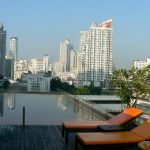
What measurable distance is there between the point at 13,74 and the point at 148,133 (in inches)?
3762

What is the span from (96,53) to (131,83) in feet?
212

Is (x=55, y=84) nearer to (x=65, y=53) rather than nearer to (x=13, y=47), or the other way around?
(x=65, y=53)

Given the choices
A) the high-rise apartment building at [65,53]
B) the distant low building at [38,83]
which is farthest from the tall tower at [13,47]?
the distant low building at [38,83]

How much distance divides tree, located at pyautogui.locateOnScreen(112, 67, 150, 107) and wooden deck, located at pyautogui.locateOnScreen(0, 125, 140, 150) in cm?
252

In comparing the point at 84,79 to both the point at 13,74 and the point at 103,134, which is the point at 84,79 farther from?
the point at 103,134

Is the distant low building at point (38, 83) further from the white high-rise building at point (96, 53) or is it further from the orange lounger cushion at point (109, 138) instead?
the orange lounger cushion at point (109, 138)

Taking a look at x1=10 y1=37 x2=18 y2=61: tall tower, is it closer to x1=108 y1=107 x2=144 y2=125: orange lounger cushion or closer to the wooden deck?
the wooden deck

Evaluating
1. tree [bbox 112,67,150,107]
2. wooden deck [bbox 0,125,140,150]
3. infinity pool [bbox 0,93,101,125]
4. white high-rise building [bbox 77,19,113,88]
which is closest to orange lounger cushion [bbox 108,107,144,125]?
wooden deck [bbox 0,125,140,150]

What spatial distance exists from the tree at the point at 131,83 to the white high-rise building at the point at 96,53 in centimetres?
6091

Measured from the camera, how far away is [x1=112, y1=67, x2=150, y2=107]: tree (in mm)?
9109

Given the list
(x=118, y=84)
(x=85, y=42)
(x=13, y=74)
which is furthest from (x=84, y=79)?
(x=118, y=84)

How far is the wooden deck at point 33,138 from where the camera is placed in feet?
17.3

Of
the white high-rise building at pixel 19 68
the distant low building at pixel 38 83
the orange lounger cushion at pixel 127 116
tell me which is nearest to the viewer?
the orange lounger cushion at pixel 127 116

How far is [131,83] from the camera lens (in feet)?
30.2
